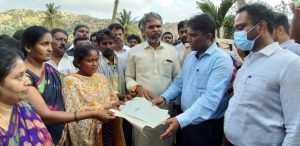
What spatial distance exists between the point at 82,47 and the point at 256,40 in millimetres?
1776

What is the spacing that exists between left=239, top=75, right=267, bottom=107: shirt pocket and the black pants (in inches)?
33.3

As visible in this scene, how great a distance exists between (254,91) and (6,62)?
1.70 m

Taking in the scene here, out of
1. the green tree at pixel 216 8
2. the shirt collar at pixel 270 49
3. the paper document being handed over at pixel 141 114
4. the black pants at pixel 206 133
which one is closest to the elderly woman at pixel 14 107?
the paper document being handed over at pixel 141 114

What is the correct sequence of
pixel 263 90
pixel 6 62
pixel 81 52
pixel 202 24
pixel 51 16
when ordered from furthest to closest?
pixel 51 16 < pixel 81 52 < pixel 202 24 < pixel 263 90 < pixel 6 62

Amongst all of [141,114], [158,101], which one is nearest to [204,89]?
[158,101]

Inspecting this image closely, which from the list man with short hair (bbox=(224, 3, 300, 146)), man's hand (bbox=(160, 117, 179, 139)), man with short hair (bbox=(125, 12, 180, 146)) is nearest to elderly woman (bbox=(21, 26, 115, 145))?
man's hand (bbox=(160, 117, 179, 139))

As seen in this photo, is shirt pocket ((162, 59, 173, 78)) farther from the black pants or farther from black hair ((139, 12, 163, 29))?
the black pants

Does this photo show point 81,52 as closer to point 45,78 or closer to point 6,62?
point 45,78

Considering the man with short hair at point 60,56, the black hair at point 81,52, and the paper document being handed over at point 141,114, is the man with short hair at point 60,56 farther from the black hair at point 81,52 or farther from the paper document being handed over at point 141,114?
the paper document being handed over at point 141,114

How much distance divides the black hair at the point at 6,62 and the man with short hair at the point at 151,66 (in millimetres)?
1977

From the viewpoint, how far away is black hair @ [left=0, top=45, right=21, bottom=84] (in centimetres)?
208

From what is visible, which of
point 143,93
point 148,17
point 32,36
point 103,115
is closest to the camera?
point 103,115

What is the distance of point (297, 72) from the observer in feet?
7.11

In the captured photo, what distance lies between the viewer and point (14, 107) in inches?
86.2
